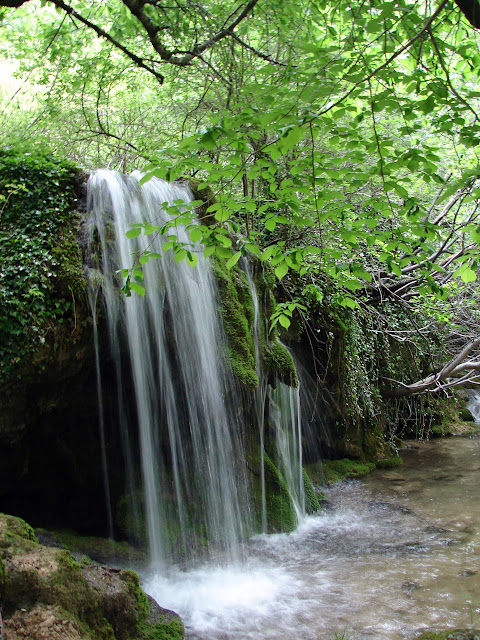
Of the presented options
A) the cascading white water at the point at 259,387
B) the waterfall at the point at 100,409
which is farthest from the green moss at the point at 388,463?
the waterfall at the point at 100,409

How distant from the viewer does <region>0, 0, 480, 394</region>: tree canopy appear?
3260 mm

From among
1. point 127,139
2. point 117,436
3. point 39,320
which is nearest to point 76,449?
point 117,436

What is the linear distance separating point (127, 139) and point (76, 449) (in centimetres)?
678

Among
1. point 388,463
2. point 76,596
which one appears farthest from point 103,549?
point 388,463

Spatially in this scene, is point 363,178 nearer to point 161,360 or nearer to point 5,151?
point 161,360

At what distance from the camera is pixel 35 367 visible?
14.0ft

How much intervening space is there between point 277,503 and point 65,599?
3.82 meters

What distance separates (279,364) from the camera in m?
6.21

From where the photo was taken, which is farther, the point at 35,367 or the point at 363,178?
the point at 35,367

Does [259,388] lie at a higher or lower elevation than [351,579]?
higher

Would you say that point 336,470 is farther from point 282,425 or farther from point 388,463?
point 282,425

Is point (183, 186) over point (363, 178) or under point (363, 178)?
over

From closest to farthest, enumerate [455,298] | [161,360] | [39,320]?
[39,320] < [161,360] < [455,298]

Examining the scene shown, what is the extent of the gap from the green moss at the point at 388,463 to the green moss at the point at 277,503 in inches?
124
